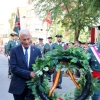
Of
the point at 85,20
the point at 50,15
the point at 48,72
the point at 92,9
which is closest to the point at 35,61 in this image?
the point at 48,72

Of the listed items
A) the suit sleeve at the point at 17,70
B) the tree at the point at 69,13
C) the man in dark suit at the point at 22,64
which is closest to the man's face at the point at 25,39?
the man in dark suit at the point at 22,64

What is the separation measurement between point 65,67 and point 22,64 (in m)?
0.69

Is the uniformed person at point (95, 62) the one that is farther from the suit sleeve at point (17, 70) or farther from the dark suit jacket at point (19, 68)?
the suit sleeve at point (17, 70)

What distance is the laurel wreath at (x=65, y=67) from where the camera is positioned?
4512 millimetres

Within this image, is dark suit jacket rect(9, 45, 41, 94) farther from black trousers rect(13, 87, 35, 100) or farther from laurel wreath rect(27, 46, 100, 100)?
laurel wreath rect(27, 46, 100, 100)

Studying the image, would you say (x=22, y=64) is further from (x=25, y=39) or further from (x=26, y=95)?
(x=26, y=95)

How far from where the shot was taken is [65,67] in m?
4.55

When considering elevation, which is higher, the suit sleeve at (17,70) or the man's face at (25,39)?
the man's face at (25,39)

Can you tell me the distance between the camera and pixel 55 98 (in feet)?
15.4

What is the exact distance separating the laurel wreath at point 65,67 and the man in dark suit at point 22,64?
0.25 m

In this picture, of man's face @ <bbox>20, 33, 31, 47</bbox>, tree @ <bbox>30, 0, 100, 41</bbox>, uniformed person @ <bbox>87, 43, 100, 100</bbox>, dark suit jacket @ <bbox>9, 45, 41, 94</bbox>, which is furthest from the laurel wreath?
tree @ <bbox>30, 0, 100, 41</bbox>

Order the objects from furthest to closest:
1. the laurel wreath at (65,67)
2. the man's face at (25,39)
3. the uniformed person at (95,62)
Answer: the uniformed person at (95,62)
the man's face at (25,39)
the laurel wreath at (65,67)

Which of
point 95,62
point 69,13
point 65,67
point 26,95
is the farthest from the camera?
point 69,13

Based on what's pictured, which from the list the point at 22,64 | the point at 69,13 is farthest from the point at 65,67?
the point at 69,13
